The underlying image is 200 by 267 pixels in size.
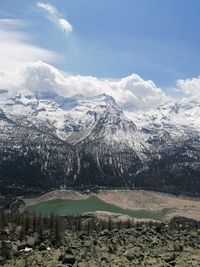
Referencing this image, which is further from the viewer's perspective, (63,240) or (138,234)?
(138,234)

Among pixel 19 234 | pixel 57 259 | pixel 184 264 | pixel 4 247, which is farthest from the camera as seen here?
pixel 19 234

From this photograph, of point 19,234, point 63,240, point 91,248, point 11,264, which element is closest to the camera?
point 11,264

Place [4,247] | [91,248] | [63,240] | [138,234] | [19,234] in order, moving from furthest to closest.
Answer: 1. [19,234]
2. [138,234]
3. [63,240]
4. [4,247]
5. [91,248]

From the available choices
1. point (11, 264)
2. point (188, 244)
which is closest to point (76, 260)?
point (11, 264)

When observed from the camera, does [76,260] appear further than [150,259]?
No

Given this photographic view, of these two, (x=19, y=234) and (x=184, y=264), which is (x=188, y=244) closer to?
(x=184, y=264)

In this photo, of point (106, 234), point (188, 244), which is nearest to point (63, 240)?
point (106, 234)

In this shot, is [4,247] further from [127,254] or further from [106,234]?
[106,234]

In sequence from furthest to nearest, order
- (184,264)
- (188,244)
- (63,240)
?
(63,240) → (188,244) → (184,264)
